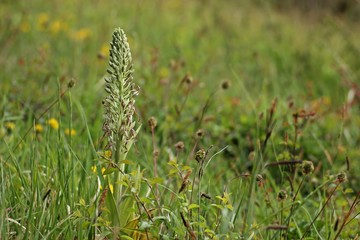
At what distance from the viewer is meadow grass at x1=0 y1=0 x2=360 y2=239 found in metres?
1.87

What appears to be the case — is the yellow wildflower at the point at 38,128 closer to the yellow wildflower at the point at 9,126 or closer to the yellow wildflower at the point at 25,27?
the yellow wildflower at the point at 9,126

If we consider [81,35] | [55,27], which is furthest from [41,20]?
[81,35]

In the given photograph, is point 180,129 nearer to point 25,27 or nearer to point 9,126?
point 9,126

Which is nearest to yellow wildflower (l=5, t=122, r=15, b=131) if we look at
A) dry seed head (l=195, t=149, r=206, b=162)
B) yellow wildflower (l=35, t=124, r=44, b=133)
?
yellow wildflower (l=35, t=124, r=44, b=133)

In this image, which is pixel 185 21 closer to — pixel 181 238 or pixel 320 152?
pixel 320 152

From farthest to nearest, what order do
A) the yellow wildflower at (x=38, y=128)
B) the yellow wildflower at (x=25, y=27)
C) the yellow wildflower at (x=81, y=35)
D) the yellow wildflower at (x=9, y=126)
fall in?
1. the yellow wildflower at (x=81, y=35)
2. the yellow wildflower at (x=25, y=27)
3. the yellow wildflower at (x=38, y=128)
4. the yellow wildflower at (x=9, y=126)

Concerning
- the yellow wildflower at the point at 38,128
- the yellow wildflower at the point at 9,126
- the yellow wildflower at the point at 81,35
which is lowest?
the yellow wildflower at the point at 38,128

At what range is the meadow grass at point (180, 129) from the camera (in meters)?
1.87

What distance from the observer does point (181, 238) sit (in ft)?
5.97


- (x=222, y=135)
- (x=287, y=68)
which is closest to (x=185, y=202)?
(x=222, y=135)

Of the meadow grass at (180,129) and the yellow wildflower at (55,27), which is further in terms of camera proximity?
the yellow wildflower at (55,27)

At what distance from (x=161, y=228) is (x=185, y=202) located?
160 millimetres

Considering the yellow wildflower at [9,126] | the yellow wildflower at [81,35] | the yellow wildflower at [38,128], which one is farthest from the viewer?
the yellow wildflower at [81,35]

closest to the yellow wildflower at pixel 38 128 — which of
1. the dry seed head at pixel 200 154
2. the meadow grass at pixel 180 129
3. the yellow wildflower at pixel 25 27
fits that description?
the meadow grass at pixel 180 129
